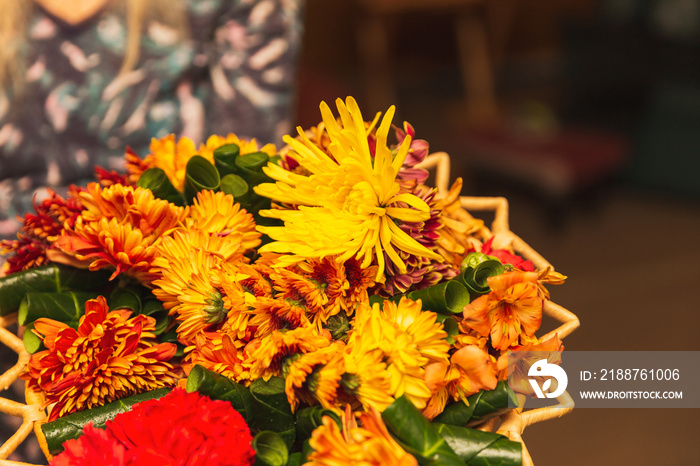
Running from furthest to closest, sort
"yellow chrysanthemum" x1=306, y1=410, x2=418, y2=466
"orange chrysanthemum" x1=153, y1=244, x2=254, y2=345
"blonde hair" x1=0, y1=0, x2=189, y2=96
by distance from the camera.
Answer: "blonde hair" x1=0, y1=0, x2=189, y2=96
"orange chrysanthemum" x1=153, y1=244, x2=254, y2=345
"yellow chrysanthemum" x1=306, y1=410, x2=418, y2=466

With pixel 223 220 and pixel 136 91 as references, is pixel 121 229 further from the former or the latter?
pixel 136 91

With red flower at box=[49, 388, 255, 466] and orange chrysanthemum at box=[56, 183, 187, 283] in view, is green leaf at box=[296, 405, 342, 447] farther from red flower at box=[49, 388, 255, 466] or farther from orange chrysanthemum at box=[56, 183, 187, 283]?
orange chrysanthemum at box=[56, 183, 187, 283]

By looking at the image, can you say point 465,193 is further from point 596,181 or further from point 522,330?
point 522,330

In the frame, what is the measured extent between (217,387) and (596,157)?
2420mm

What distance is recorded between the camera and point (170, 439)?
1.37 ft

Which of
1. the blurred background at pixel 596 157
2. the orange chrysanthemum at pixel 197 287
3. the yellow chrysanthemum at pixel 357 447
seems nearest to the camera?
the yellow chrysanthemum at pixel 357 447

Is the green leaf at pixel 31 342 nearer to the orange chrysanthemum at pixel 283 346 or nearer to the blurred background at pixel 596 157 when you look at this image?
the orange chrysanthemum at pixel 283 346

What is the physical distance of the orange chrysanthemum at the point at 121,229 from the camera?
52 centimetres

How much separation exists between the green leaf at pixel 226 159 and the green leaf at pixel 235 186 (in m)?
0.01

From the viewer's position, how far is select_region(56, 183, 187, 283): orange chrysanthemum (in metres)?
0.52

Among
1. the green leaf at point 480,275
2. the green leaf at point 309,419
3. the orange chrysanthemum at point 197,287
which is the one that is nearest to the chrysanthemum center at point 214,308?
the orange chrysanthemum at point 197,287

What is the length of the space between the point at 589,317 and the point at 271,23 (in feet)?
4.56

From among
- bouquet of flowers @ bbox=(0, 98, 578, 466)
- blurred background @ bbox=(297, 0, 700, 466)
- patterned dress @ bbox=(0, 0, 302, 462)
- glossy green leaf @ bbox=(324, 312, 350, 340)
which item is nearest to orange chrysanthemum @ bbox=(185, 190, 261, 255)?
bouquet of flowers @ bbox=(0, 98, 578, 466)

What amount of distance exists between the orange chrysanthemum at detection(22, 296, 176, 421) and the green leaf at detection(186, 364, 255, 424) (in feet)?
0.19
